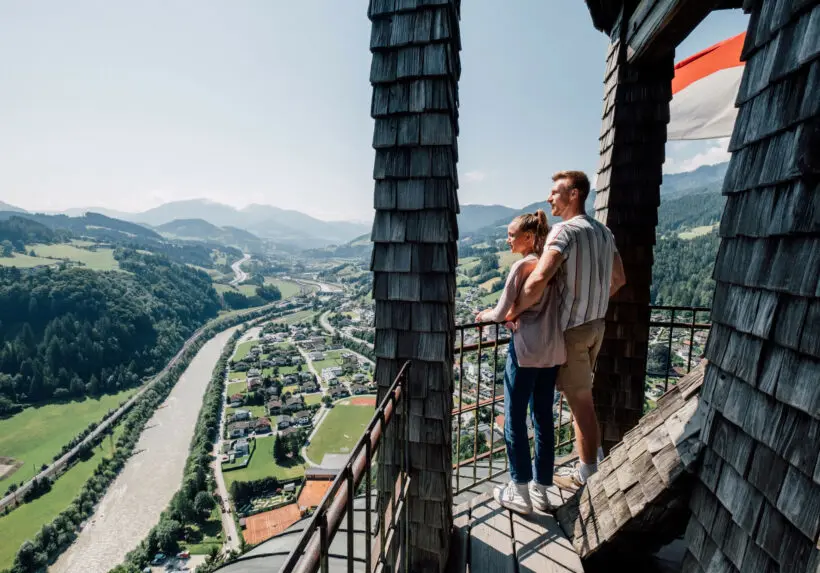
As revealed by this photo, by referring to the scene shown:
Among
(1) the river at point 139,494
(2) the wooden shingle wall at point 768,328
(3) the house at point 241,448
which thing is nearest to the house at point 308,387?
(3) the house at point 241,448

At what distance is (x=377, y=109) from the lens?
6.25 feet

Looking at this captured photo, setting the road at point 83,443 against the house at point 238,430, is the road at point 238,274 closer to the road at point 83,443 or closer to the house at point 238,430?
the road at point 83,443

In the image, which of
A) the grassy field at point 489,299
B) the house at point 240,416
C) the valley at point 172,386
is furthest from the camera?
the grassy field at point 489,299

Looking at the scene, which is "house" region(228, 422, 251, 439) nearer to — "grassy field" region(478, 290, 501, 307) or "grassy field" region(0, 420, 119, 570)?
"grassy field" region(0, 420, 119, 570)

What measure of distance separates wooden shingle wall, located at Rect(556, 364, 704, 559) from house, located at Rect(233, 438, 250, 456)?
31508 millimetres

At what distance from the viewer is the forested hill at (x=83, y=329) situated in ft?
145

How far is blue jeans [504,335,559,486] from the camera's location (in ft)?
6.46

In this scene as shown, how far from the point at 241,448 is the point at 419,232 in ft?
106

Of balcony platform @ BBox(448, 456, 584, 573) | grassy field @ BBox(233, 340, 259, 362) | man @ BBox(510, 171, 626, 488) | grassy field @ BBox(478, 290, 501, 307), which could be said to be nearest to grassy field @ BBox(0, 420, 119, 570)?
grassy field @ BBox(233, 340, 259, 362)

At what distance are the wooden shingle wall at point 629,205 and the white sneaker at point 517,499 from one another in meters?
1.29

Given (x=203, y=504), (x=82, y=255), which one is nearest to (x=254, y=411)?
(x=203, y=504)

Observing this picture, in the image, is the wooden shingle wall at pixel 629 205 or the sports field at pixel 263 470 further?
the sports field at pixel 263 470

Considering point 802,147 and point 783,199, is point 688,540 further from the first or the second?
point 802,147

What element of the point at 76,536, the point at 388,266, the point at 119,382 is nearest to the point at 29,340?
the point at 119,382
